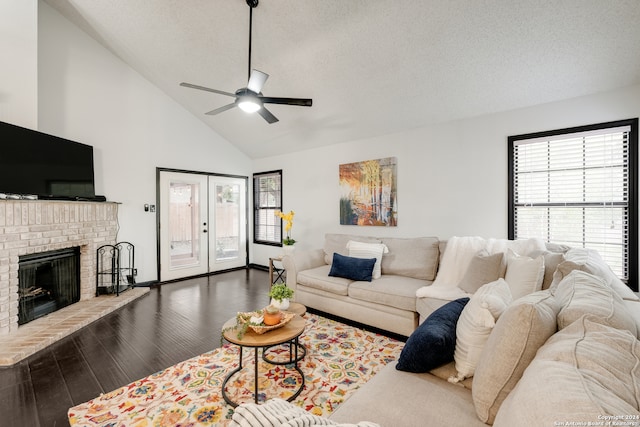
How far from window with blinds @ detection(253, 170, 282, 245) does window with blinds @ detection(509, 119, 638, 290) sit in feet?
13.8

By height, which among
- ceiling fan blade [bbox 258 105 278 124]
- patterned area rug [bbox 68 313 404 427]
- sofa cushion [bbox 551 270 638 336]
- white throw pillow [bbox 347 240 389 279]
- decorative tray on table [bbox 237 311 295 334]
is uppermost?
ceiling fan blade [bbox 258 105 278 124]

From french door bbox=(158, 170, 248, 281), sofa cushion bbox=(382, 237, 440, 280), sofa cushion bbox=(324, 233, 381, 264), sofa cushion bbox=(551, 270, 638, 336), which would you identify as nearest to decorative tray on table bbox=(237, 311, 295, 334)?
sofa cushion bbox=(551, 270, 638, 336)

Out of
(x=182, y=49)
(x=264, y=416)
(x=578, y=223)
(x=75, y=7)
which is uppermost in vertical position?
(x=75, y=7)

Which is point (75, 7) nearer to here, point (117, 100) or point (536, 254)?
point (117, 100)

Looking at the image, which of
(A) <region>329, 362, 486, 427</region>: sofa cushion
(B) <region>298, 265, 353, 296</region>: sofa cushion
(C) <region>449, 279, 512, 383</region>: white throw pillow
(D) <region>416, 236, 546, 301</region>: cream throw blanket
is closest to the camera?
(A) <region>329, 362, 486, 427</region>: sofa cushion

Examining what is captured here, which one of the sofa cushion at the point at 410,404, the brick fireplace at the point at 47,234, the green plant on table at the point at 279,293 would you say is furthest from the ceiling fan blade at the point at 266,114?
the brick fireplace at the point at 47,234

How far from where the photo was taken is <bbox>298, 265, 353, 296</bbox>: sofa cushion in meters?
3.30

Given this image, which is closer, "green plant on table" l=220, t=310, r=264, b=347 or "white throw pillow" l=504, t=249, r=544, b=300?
→ "green plant on table" l=220, t=310, r=264, b=347

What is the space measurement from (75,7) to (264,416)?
5.48 m

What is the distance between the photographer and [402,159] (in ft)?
13.5

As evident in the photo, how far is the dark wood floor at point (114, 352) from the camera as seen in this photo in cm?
197

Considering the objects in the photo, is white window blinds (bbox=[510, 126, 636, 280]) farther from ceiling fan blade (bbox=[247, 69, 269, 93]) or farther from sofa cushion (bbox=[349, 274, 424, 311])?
ceiling fan blade (bbox=[247, 69, 269, 93])

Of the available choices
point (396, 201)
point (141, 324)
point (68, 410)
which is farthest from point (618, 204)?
point (141, 324)

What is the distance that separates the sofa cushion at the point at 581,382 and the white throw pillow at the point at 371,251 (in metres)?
2.60
